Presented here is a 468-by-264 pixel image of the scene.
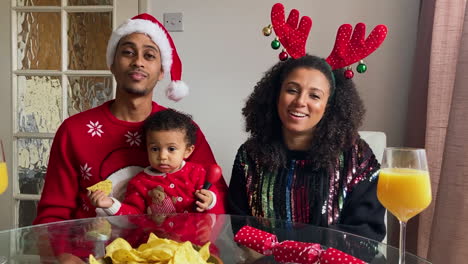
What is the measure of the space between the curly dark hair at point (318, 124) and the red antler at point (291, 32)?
0.04 m

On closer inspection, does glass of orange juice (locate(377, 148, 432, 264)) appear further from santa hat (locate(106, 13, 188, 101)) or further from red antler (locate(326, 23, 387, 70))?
santa hat (locate(106, 13, 188, 101))

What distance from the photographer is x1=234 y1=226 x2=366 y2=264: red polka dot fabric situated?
0.89 m

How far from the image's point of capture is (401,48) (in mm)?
2166

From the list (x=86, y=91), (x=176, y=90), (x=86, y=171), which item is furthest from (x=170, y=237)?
(x=86, y=91)

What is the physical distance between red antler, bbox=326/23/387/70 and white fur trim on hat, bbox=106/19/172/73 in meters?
0.68

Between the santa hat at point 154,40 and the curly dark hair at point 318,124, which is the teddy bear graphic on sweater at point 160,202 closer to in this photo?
the curly dark hair at point 318,124

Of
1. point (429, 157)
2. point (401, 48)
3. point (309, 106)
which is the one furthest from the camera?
point (401, 48)

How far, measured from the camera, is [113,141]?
5.48 feet

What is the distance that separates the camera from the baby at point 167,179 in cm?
153

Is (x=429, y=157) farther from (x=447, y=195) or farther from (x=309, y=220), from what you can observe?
(x=309, y=220)

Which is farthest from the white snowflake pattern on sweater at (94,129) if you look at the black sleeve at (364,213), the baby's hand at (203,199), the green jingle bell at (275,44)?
the black sleeve at (364,213)

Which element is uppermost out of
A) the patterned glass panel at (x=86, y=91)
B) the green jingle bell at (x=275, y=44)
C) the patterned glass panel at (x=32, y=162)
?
the green jingle bell at (x=275, y=44)

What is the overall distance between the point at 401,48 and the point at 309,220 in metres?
1.14

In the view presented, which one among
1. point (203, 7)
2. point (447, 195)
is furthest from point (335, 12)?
point (447, 195)
